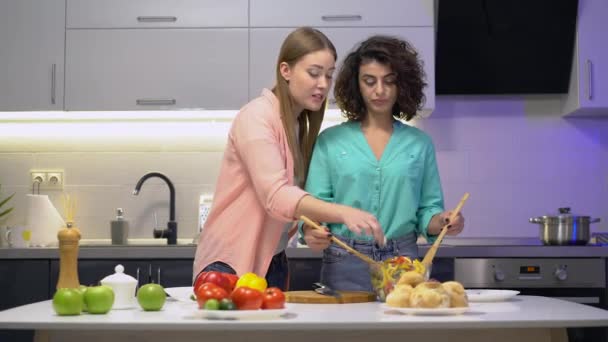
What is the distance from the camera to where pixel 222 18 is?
12.8 feet

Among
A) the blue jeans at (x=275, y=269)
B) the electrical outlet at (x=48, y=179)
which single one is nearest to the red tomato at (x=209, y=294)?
the blue jeans at (x=275, y=269)

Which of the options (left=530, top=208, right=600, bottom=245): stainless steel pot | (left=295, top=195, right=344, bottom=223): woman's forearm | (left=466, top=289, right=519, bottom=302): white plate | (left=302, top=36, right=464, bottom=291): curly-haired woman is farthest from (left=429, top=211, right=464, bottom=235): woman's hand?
(left=530, top=208, right=600, bottom=245): stainless steel pot

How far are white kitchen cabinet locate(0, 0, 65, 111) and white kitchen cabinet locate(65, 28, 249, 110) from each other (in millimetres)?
63

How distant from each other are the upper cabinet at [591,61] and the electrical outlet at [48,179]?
7.79ft

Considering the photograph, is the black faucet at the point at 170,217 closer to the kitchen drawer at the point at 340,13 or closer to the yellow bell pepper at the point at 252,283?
the kitchen drawer at the point at 340,13

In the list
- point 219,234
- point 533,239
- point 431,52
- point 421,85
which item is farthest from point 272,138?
point 533,239

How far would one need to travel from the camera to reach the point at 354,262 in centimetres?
242

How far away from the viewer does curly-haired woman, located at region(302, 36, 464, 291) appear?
245 centimetres

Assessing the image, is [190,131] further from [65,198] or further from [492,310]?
[492,310]

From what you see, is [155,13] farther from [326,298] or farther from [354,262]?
[326,298]

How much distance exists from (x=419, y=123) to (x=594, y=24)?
2.89 ft

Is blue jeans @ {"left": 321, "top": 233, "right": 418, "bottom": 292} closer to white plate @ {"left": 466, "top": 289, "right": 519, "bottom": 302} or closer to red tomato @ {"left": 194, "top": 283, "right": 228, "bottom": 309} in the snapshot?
white plate @ {"left": 466, "top": 289, "right": 519, "bottom": 302}

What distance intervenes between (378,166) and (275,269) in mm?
421

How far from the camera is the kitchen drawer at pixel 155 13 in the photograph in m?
3.92
